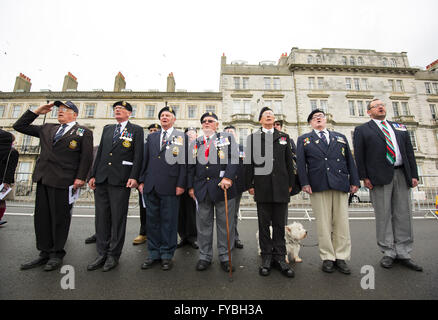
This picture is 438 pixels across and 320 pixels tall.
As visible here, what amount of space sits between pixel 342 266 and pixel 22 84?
3977cm

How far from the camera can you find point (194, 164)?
336cm

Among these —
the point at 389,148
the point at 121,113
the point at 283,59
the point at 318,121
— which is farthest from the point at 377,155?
the point at 283,59

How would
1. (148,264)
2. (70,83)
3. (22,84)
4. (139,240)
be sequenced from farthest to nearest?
(22,84) → (70,83) → (139,240) → (148,264)

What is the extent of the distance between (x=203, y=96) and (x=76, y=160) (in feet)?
74.7

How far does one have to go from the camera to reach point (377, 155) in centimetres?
335

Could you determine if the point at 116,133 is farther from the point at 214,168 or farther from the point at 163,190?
the point at 214,168

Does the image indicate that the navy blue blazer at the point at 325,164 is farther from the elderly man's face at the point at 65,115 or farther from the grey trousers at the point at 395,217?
the elderly man's face at the point at 65,115

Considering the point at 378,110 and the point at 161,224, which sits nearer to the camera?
the point at 161,224

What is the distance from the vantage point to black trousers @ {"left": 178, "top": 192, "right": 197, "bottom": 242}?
425 cm

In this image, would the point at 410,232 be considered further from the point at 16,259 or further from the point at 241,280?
the point at 16,259

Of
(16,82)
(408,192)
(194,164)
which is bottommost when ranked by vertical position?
(408,192)

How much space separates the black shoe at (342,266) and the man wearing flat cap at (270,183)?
76 cm
